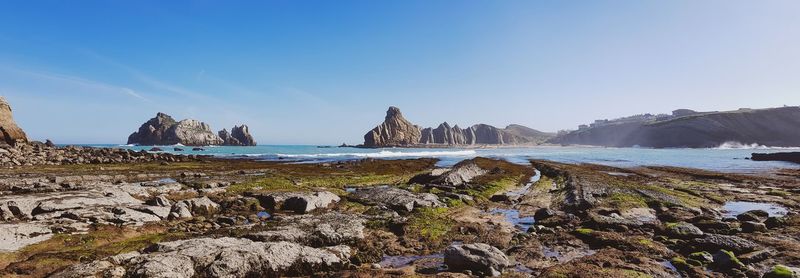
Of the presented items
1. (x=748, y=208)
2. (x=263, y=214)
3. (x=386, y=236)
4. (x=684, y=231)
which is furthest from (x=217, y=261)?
(x=748, y=208)

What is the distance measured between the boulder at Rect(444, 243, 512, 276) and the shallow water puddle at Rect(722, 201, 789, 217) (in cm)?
1889

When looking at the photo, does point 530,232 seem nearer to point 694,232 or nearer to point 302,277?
point 694,232

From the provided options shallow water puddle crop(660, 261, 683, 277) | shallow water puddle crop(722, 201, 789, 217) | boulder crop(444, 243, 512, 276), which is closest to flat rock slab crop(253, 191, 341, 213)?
boulder crop(444, 243, 512, 276)

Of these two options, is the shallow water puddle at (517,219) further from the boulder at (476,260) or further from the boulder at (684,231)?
the boulder at (476,260)

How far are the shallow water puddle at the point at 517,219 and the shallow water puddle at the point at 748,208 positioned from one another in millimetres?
12035

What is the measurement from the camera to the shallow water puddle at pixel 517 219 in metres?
19.3

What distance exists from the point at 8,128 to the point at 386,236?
85576mm

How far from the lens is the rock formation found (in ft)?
217

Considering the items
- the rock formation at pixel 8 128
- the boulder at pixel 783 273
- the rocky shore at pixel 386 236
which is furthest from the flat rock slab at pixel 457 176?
the rock formation at pixel 8 128

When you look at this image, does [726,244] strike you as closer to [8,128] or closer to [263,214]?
[263,214]

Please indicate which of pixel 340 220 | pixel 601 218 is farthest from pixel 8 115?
pixel 601 218

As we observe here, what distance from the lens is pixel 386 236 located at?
16.5 metres

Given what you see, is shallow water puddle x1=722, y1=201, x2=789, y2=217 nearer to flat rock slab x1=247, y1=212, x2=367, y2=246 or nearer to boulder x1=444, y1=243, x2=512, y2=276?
boulder x1=444, y1=243, x2=512, y2=276

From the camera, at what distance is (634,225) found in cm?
1816
